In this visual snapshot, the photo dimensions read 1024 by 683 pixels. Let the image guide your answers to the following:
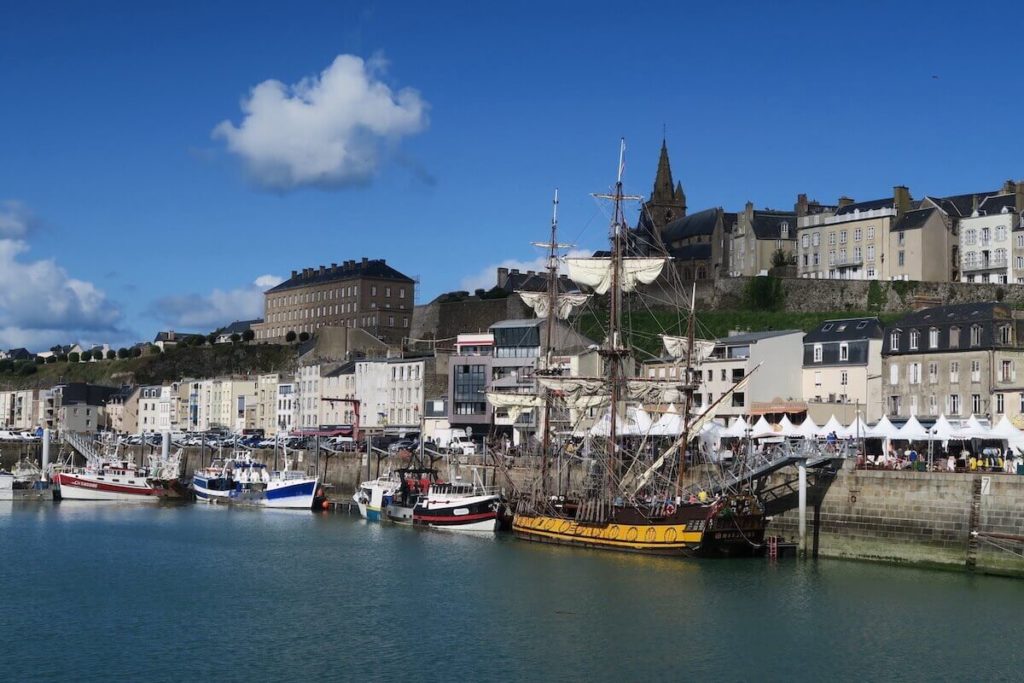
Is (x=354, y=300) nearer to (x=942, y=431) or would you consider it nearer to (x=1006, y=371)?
(x=1006, y=371)

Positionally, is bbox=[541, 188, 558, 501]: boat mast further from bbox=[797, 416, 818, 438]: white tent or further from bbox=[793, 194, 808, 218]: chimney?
bbox=[793, 194, 808, 218]: chimney

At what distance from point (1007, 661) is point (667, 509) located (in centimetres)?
1634

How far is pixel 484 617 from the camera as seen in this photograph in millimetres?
33594

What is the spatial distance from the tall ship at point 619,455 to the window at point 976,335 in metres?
11.1

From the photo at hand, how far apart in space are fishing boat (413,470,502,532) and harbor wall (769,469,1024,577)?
42.3 feet

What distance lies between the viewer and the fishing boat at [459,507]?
52156mm

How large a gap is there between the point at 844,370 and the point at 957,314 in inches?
245

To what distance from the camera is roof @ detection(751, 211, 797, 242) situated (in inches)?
3531

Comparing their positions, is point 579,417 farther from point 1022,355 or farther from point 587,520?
point 1022,355

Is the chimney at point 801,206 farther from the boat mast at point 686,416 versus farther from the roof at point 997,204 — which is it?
the boat mast at point 686,416

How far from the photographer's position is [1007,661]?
28453mm

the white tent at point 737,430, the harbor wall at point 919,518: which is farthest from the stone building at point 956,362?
the harbor wall at point 919,518

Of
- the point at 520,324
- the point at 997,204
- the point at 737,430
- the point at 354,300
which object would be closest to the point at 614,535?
the point at 737,430

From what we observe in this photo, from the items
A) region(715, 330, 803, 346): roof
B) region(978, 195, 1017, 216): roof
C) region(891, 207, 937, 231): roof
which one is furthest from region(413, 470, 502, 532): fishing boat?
region(978, 195, 1017, 216): roof
